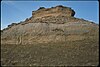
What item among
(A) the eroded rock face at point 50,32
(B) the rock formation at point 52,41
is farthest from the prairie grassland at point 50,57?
(A) the eroded rock face at point 50,32

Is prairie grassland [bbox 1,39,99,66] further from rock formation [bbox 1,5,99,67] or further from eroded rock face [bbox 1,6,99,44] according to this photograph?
eroded rock face [bbox 1,6,99,44]

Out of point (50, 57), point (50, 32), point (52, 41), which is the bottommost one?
point (50, 57)

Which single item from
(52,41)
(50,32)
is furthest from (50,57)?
(50,32)

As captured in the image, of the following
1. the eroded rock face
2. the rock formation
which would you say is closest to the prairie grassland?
the rock formation

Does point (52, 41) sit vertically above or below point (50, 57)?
above

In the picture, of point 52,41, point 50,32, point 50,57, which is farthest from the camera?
point 50,32

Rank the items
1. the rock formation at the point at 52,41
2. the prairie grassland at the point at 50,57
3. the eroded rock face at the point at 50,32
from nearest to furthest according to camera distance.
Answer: the prairie grassland at the point at 50,57
the rock formation at the point at 52,41
the eroded rock face at the point at 50,32

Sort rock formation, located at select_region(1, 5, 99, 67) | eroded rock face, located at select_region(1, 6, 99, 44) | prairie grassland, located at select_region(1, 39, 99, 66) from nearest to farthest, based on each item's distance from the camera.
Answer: prairie grassland, located at select_region(1, 39, 99, 66) → rock formation, located at select_region(1, 5, 99, 67) → eroded rock face, located at select_region(1, 6, 99, 44)

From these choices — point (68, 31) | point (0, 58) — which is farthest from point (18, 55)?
point (68, 31)

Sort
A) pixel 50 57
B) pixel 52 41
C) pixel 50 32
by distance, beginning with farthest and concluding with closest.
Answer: pixel 50 32
pixel 52 41
pixel 50 57

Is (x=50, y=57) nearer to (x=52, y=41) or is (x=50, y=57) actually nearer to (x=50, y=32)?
(x=52, y=41)

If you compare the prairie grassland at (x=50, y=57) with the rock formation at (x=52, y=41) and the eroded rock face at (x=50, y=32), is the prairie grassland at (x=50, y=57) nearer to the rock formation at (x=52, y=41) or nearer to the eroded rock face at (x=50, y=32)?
the rock formation at (x=52, y=41)

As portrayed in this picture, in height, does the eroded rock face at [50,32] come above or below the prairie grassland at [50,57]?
above

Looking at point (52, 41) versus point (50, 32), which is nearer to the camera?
point (52, 41)
